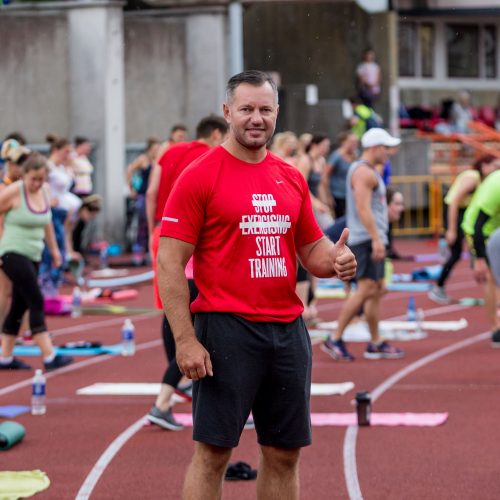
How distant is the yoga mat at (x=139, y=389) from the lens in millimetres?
10758

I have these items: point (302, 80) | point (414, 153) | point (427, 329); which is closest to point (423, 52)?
point (302, 80)

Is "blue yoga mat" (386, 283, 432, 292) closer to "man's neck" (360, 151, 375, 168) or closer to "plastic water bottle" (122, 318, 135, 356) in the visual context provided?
"plastic water bottle" (122, 318, 135, 356)

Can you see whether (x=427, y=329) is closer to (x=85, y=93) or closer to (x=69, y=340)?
(x=69, y=340)

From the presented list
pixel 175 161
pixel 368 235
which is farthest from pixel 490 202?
pixel 175 161

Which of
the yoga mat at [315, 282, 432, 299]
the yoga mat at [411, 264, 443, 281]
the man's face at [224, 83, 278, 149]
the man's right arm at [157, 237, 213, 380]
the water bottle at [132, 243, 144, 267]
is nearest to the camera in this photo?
the man's right arm at [157, 237, 213, 380]

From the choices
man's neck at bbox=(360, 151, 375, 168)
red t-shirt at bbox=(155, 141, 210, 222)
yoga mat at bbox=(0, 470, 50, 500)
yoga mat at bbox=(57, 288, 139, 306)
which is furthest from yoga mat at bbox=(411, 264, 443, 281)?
yoga mat at bbox=(0, 470, 50, 500)

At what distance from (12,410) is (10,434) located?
1297 millimetres

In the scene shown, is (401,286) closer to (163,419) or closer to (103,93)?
(103,93)

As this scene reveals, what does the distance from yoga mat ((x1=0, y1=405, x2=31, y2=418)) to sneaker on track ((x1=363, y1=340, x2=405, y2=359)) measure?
360 centimetres

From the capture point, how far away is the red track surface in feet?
25.2

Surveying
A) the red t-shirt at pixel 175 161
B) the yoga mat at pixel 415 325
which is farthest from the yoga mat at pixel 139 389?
the yoga mat at pixel 415 325

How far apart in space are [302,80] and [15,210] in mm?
26177

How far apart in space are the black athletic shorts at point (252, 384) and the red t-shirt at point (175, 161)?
161 inches

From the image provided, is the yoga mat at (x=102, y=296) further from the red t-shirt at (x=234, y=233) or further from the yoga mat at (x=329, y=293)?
the red t-shirt at (x=234, y=233)
